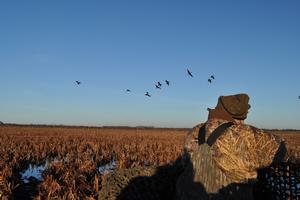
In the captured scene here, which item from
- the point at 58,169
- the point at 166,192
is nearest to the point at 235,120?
the point at 166,192

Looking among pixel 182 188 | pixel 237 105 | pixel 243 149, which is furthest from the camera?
pixel 182 188

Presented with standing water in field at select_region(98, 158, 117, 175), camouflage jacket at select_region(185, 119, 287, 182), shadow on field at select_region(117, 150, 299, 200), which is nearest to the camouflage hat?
camouflage jacket at select_region(185, 119, 287, 182)

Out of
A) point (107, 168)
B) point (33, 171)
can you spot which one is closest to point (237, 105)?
point (107, 168)

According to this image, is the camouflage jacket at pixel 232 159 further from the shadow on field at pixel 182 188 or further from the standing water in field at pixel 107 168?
the standing water in field at pixel 107 168

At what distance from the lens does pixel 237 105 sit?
168 inches

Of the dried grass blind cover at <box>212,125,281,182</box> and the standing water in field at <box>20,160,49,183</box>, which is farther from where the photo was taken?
the standing water in field at <box>20,160,49,183</box>

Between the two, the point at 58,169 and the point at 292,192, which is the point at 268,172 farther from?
the point at 58,169

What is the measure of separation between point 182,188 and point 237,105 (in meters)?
0.98

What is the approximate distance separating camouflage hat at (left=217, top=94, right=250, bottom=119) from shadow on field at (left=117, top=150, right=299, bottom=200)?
0.59m

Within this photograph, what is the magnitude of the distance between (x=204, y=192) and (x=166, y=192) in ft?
5.43

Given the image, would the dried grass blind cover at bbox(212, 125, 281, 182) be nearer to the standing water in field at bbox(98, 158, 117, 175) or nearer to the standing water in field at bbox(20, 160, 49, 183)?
the standing water in field at bbox(98, 158, 117, 175)

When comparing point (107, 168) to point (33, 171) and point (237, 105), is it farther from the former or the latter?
point (237, 105)

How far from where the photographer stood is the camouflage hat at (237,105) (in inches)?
167

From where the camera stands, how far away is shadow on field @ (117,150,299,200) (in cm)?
404
